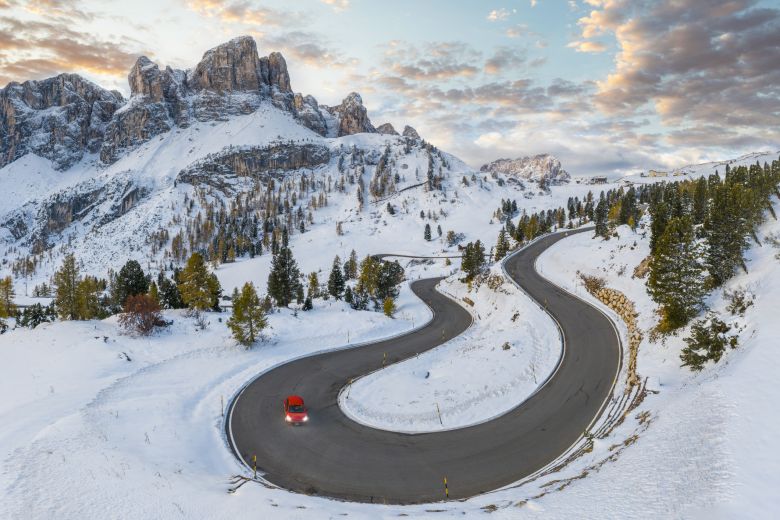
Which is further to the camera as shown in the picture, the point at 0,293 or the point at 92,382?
the point at 0,293

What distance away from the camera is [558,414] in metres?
25.8

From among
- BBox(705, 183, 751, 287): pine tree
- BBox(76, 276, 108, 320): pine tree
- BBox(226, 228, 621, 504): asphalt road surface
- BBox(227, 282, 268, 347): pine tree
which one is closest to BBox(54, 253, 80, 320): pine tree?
A: BBox(76, 276, 108, 320): pine tree

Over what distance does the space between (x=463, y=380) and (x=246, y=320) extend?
71.3 feet

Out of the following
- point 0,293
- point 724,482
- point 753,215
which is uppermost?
point 753,215

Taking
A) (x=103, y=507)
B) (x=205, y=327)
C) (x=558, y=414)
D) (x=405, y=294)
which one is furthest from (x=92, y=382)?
(x=405, y=294)

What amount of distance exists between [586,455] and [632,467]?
4.87m

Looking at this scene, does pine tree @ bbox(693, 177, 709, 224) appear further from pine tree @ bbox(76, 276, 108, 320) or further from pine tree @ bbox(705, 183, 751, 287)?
pine tree @ bbox(76, 276, 108, 320)

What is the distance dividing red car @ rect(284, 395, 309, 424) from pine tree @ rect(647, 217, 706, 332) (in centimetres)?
2664

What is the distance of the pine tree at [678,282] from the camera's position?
29.6 meters

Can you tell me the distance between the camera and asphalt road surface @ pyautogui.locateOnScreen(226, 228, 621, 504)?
63.8 ft

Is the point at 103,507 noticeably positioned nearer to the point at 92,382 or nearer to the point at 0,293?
the point at 92,382

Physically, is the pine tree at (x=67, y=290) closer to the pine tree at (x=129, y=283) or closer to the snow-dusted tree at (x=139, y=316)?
the pine tree at (x=129, y=283)

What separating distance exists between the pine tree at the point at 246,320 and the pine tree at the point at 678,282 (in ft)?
113

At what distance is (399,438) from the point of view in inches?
938
